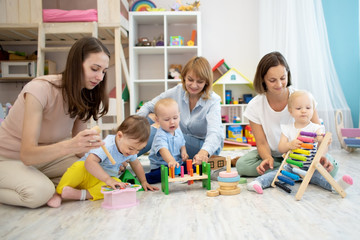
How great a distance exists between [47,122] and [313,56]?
234 cm

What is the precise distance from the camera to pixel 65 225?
111 centimetres

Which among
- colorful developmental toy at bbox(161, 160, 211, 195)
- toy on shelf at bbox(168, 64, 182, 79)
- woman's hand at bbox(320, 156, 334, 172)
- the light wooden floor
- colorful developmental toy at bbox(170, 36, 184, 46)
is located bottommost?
the light wooden floor

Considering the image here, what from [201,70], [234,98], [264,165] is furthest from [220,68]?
[264,165]

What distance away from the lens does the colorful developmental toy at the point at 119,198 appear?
51.6 inches

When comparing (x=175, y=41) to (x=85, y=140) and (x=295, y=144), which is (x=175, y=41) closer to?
(x=295, y=144)

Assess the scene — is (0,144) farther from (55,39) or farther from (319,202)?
(55,39)

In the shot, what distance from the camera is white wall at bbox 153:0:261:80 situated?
3.84m

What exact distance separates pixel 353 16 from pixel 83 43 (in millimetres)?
2767

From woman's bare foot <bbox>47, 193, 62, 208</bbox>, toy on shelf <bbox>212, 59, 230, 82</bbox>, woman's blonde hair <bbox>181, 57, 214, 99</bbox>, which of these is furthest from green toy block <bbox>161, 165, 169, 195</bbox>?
toy on shelf <bbox>212, 59, 230, 82</bbox>

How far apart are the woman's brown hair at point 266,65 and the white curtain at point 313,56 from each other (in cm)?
123

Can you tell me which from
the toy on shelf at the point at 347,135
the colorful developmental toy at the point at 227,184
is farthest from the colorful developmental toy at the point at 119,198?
the toy on shelf at the point at 347,135

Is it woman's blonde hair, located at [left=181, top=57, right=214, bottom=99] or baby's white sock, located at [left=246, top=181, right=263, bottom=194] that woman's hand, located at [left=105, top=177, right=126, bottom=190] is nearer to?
baby's white sock, located at [left=246, top=181, right=263, bottom=194]

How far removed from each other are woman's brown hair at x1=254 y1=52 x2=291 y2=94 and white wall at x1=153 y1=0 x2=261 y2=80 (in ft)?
6.99

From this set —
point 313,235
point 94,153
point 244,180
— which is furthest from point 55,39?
point 313,235
